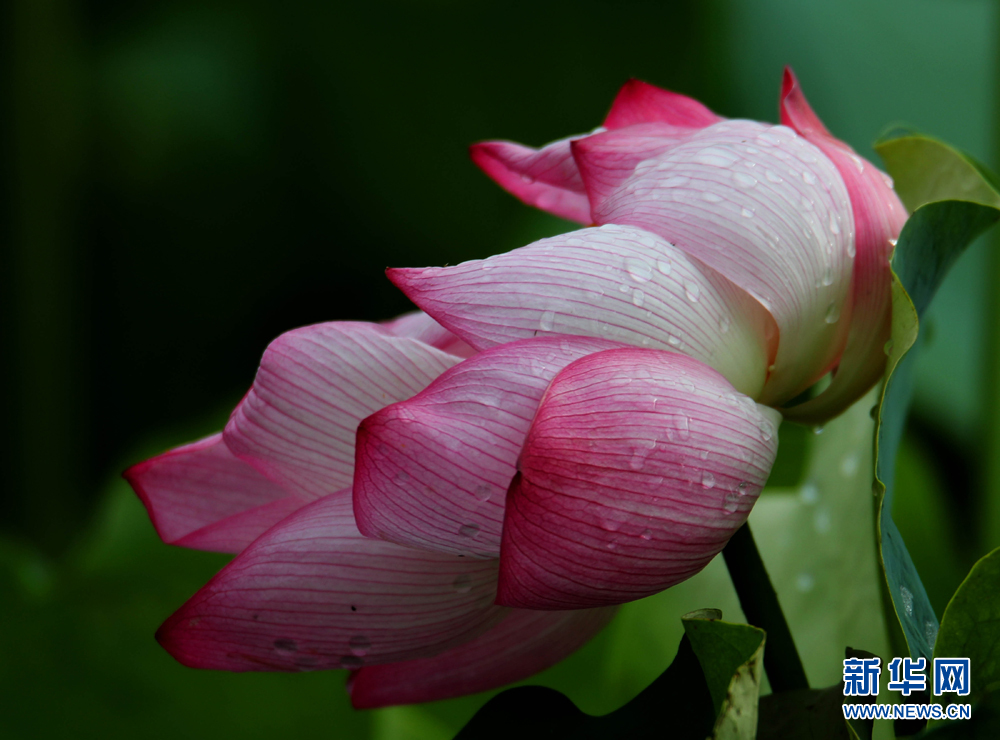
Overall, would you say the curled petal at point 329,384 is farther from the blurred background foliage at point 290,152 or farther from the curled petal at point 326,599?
the blurred background foliage at point 290,152

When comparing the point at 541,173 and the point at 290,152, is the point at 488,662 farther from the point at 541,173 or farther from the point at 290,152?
the point at 290,152

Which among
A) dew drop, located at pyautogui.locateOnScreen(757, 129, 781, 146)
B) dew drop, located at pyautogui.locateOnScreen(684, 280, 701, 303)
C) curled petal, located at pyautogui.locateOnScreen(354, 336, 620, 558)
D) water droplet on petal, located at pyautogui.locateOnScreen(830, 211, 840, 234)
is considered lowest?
curled petal, located at pyautogui.locateOnScreen(354, 336, 620, 558)

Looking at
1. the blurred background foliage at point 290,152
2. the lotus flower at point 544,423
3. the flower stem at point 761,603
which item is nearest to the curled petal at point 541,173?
the lotus flower at point 544,423

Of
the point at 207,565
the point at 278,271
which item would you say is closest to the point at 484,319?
the point at 207,565

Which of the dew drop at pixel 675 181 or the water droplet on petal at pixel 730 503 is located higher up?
the dew drop at pixel 675 181

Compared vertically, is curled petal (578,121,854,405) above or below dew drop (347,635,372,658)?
above

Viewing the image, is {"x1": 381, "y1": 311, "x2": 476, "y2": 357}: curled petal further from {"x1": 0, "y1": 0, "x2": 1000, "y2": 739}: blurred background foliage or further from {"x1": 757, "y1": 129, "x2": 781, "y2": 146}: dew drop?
{"x1": 0, "y1": 0, "x2": 1000, "y2": 739}: blurred background foliage

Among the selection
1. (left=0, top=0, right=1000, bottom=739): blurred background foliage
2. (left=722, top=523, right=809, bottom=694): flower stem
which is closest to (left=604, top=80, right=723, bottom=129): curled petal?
(left=722, top=523, right=809, bottom=694): flower stem
